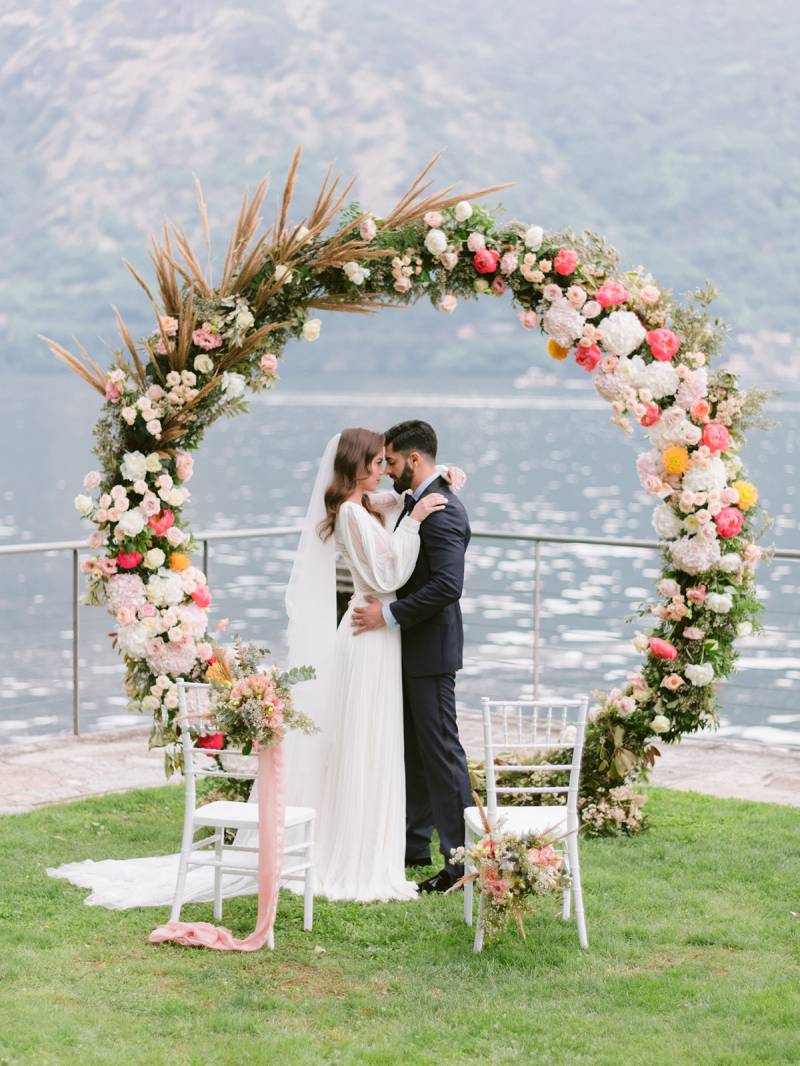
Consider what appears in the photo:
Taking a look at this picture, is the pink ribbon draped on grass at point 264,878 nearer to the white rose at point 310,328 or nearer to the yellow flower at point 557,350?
the white rose at point 310,328

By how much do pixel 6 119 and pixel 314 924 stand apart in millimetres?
87071

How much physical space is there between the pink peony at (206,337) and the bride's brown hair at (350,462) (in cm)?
85

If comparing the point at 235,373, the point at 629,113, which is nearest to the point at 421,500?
the point at 235,373

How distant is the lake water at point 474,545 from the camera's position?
53.1 ft

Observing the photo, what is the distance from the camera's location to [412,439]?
6.23 metres

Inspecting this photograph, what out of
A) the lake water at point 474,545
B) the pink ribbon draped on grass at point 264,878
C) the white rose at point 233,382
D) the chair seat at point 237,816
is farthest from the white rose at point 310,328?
the lake water at point 474,545

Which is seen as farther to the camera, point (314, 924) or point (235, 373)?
point (235, 373)

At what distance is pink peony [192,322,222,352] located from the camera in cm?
658

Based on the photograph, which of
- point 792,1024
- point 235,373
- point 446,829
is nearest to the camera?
point 792,1024

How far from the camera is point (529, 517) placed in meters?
36.5

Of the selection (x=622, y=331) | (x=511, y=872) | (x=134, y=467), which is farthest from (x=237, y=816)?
(x=622, y=331)

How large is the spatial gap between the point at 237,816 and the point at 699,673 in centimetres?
242

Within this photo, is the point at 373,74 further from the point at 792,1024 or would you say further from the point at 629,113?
the point at 792,1024

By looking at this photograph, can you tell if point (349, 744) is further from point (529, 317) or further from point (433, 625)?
point (529, 317)
